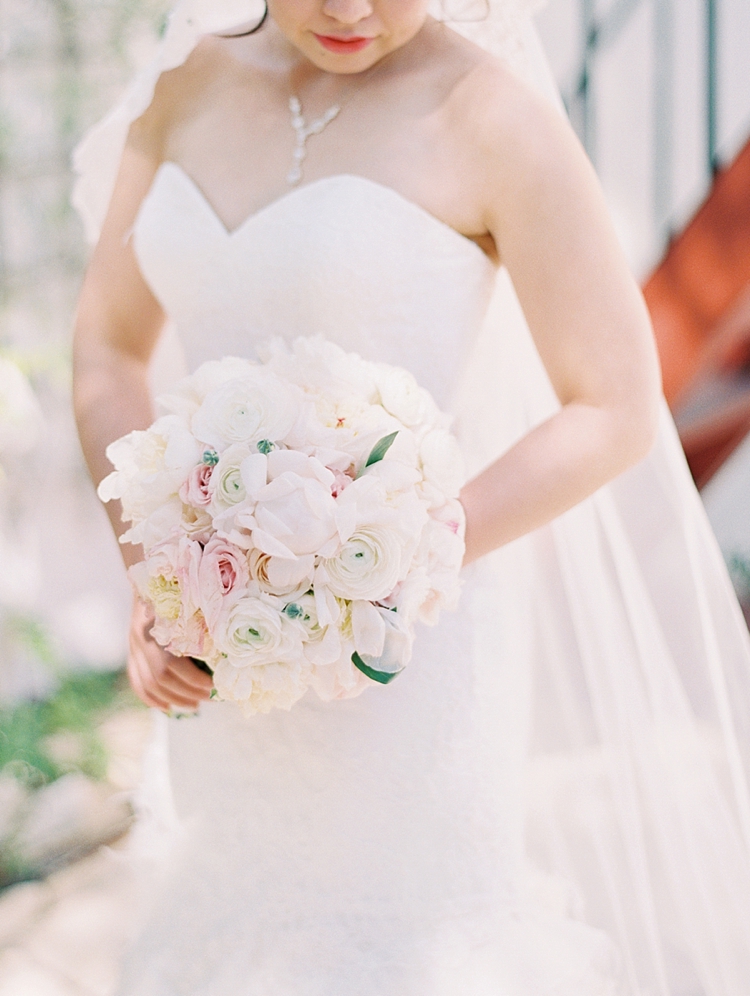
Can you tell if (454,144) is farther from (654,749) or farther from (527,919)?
(527,919)

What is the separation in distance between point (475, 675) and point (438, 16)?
1.03m

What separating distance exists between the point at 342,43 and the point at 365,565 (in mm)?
740

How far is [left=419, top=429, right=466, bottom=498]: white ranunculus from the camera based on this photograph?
3.33 feet

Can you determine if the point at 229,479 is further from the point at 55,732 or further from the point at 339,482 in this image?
the point at 55,732

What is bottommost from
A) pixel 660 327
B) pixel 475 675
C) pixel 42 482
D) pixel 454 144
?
pixel 42 482

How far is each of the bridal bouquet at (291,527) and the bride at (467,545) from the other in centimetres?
18

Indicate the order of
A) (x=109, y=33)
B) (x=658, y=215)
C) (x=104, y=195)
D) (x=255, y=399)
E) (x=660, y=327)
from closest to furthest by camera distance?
(x=255, y=399) → (x=104, y=195) → (x=660, y=327) → (x=658, y=215) → (x=109, y=33)

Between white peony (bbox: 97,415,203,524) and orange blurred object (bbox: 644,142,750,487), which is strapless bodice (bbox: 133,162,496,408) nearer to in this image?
white peony (bbox: 97,415,203,524)

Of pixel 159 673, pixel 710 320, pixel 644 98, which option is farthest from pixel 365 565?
pixel 644 98

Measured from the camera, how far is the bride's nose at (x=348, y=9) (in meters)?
1.17

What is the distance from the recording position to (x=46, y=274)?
3.88 m

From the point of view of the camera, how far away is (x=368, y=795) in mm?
1267

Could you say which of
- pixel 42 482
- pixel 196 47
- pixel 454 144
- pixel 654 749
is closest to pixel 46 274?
pixel 42 482

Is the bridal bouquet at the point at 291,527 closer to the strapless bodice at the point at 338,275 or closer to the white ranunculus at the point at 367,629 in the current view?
the white ranunculus at the point at 367,629
